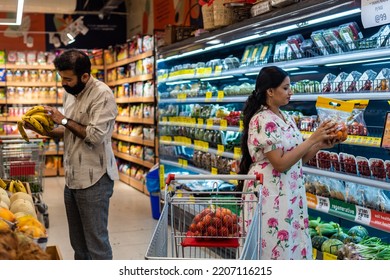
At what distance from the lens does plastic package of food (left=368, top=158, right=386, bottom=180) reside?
136 inches

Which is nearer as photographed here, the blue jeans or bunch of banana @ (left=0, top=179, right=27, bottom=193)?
bunch of banana @ (left=0, top=179, right=27, bottom=193)

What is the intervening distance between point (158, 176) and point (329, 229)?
10.9ft

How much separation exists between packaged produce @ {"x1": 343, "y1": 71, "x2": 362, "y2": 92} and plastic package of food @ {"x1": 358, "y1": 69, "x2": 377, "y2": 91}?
0.04 metres

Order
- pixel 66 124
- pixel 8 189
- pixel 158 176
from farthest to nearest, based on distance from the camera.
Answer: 1. pixel 158 176
2. pixel 66 124
3. pixel 8 189

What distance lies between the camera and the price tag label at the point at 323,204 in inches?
152

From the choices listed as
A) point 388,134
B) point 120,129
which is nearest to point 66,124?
point 388,134

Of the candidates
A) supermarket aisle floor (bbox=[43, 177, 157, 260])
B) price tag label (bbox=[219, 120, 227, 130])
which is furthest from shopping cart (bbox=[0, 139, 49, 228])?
price tag label (bbox=[219, 120, 227, 130])

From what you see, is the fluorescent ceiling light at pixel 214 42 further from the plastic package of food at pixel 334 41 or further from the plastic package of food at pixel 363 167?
the plastic package of food at pixel 363 167

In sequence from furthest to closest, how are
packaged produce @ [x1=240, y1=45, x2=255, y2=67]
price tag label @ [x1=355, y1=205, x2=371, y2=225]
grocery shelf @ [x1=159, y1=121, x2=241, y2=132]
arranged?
grocery shelf @ [x1=159, y1=121, x2=241, y2=132], packaged produce @ [x1=240, y1=45, x2=255, y2=67], price tag label @ [x1=355, y1=205, x2=371, y2=225]

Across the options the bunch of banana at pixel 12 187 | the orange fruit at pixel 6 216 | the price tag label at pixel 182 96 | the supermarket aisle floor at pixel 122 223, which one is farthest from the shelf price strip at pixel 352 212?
the price tag label at pixel 182 96

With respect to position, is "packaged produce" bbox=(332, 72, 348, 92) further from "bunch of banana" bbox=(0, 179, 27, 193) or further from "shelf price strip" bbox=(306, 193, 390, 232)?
"bunch of banana" bbox=(0, 179, 27, 193)

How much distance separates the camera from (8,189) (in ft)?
10.3

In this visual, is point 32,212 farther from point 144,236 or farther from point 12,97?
point 12,97

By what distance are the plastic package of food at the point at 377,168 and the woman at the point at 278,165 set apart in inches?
26.2
